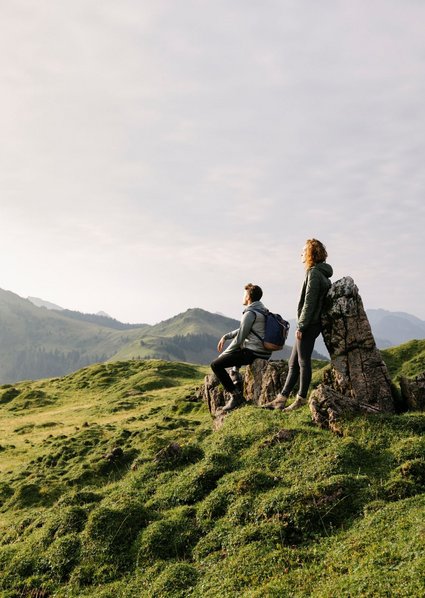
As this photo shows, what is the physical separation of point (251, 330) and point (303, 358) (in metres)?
2.70

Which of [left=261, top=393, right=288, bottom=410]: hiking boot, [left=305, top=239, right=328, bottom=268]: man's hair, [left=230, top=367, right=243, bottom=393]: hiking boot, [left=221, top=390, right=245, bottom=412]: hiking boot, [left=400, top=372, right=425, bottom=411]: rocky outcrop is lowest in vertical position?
[left=221, top=390, right=245, bottom=412]: hiking boot

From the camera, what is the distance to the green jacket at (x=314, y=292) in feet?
57.3

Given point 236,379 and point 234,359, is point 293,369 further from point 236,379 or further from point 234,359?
point 236,379

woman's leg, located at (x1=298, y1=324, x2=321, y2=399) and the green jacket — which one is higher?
the green jacket

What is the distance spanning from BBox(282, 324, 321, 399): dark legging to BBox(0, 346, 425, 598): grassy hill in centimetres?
139

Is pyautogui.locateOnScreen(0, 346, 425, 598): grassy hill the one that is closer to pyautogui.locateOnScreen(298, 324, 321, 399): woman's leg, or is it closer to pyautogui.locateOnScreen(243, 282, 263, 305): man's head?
pyautogui.locateOnScreen(298, 324, 321, 399): woman's leg

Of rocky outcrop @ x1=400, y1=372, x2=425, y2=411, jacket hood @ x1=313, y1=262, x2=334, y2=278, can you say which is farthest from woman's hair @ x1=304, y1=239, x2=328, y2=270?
rocky outcrop @ x1=400, y1=372, x2=425, y2=411

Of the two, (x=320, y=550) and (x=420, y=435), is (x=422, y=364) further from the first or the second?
(x=320, y=550)

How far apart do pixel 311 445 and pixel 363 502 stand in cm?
323

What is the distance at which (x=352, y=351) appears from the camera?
725 inches

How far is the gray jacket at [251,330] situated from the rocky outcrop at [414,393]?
19.2ft

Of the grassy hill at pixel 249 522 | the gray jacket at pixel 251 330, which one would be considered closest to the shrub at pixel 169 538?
the grassy hill at pixel 249 522

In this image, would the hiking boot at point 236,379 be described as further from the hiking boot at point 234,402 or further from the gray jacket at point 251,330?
the gray jacket at point 251,330

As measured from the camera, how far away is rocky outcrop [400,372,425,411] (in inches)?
672
